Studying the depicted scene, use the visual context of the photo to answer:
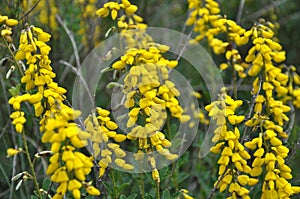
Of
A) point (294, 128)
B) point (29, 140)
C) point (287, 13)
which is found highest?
point (287, 13)

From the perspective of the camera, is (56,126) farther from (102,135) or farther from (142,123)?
(142,123)

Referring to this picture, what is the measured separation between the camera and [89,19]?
3477 mm

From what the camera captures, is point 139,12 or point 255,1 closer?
point 139,12

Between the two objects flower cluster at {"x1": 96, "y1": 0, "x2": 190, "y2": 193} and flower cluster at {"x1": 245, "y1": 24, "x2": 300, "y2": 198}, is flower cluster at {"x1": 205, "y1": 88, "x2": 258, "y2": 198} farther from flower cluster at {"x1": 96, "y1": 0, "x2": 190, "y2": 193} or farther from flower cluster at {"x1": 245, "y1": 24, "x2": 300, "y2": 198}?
flower cluster at {"x1": 96, "y1": 0, "x2": 190, "y2": 193}

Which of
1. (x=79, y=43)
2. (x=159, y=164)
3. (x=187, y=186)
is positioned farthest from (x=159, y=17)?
(x=159, y=164)

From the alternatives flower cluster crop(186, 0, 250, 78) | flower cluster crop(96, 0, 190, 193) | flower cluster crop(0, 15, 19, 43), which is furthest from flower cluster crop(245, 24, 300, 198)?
flower cluster crop(0, 15, 19, 43)

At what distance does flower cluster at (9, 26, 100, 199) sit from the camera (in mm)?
1490

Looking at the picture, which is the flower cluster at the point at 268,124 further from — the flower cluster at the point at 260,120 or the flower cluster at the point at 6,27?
the flower cluster at the point at 6,27

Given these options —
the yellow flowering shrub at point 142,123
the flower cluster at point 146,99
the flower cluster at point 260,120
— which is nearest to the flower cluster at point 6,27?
the yellow flowering shrub at point 142,123

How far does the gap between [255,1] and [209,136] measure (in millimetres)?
2663

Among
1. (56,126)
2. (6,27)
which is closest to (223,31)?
(6,27)

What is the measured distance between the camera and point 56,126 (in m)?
1.46

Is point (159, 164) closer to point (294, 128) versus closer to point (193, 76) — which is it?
point (294, 128)

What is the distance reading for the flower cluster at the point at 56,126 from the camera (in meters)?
1.49
